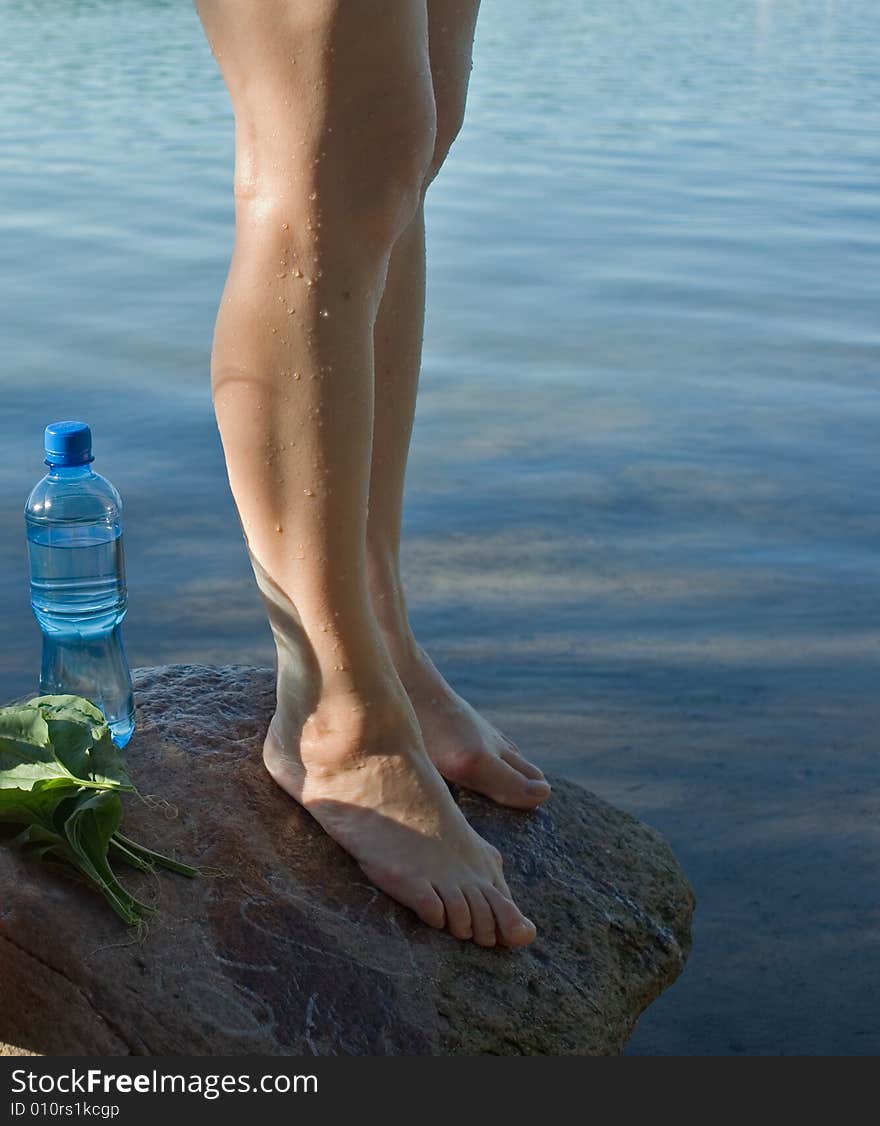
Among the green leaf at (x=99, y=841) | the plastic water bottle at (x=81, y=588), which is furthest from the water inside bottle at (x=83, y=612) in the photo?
the green leaf at (x=99, y=841)

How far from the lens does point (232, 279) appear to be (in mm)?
1743

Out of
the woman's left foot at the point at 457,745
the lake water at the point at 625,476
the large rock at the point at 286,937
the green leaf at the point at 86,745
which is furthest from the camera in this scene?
the lake water at the point at 625,476

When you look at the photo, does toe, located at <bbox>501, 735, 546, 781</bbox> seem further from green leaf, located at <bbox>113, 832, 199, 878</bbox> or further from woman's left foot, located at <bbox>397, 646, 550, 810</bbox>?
green leaf, located at <bbox>113, 832, 199, 878</bbox>

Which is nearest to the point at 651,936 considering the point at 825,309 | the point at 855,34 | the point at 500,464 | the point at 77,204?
the point at 500,464

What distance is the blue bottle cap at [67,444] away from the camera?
1.92m

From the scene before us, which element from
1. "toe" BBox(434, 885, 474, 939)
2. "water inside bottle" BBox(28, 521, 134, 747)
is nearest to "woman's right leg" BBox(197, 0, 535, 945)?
"toe" BBox(434, 885, 474, 939)

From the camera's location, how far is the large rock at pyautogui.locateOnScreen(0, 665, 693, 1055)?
1.59 m

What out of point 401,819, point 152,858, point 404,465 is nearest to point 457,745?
point 401,819

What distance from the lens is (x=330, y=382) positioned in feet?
5.58

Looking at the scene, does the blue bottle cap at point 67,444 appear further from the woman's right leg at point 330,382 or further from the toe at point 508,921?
the toe at point 508,921

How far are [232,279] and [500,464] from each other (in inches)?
82.8

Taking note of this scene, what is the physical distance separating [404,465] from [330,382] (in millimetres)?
343

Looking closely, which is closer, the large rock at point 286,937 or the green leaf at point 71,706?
the large rock at point 286,937

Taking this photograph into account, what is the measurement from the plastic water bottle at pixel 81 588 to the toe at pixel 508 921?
Answer: 518mm
